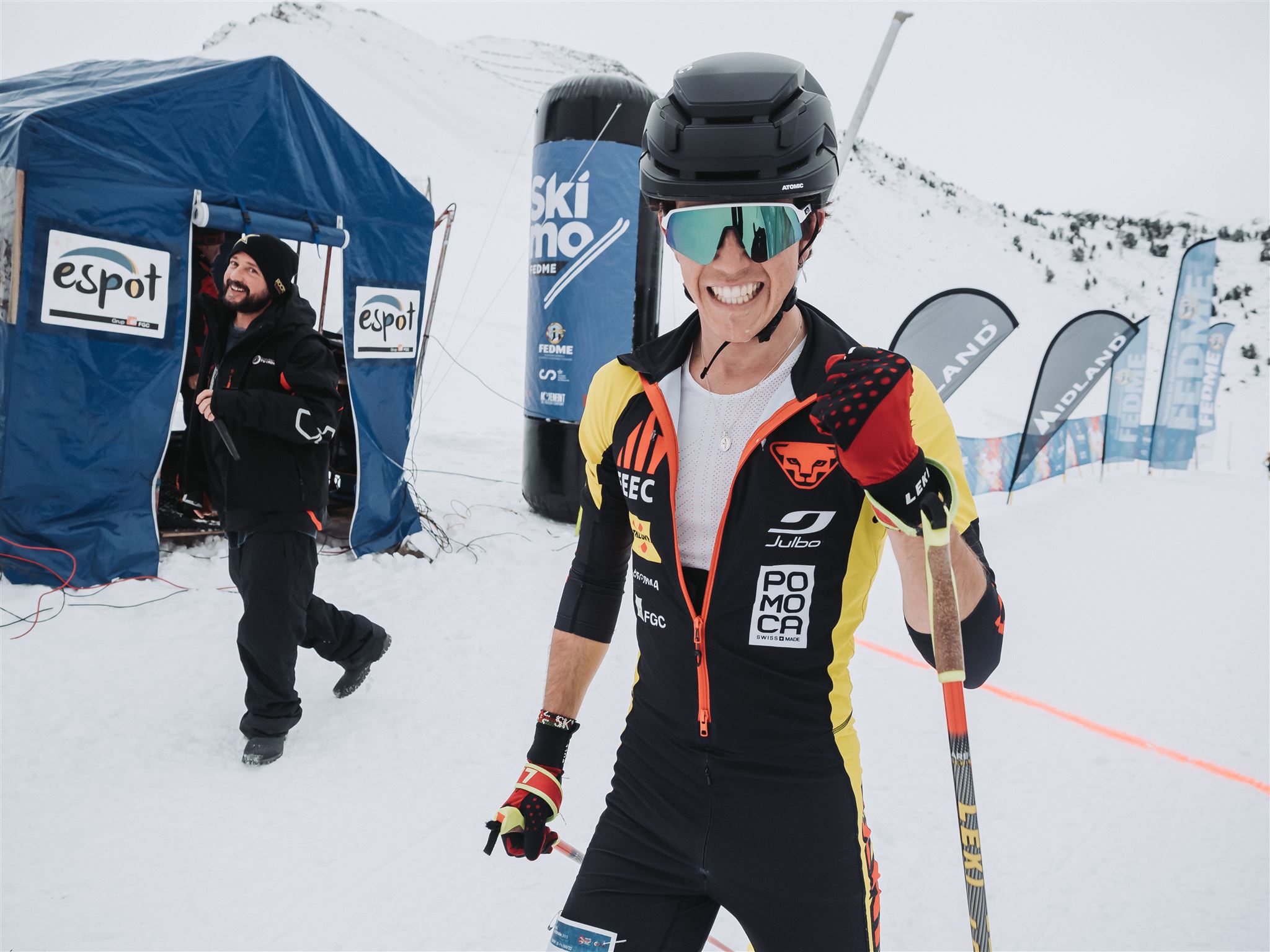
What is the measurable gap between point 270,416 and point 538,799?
2468 millimetres

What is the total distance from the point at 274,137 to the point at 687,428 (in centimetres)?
558

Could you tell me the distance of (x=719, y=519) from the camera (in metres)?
1.67

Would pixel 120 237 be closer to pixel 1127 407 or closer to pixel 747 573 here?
pixel 747 573

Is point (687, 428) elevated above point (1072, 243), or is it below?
below

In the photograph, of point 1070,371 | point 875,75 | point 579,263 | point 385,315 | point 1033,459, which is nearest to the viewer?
point 385,315

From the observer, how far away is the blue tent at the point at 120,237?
16.6 ft

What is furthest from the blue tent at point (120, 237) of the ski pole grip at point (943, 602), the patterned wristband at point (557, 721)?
the ski pole grip at point (943, 602)

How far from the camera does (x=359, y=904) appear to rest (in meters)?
3.00

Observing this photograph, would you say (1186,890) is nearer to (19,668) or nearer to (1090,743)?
(1090,743)

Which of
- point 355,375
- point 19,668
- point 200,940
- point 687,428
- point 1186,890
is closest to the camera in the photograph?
point 687,428

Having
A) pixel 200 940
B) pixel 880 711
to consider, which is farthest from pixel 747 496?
pixel 880 711

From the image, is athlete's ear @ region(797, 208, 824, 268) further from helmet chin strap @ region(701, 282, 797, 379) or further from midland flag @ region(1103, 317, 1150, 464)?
midland flag @ region(1103, 317, 1150, 464)

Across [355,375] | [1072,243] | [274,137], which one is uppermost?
[1072,243]

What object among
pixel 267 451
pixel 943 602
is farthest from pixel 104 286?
pixel 943 602
